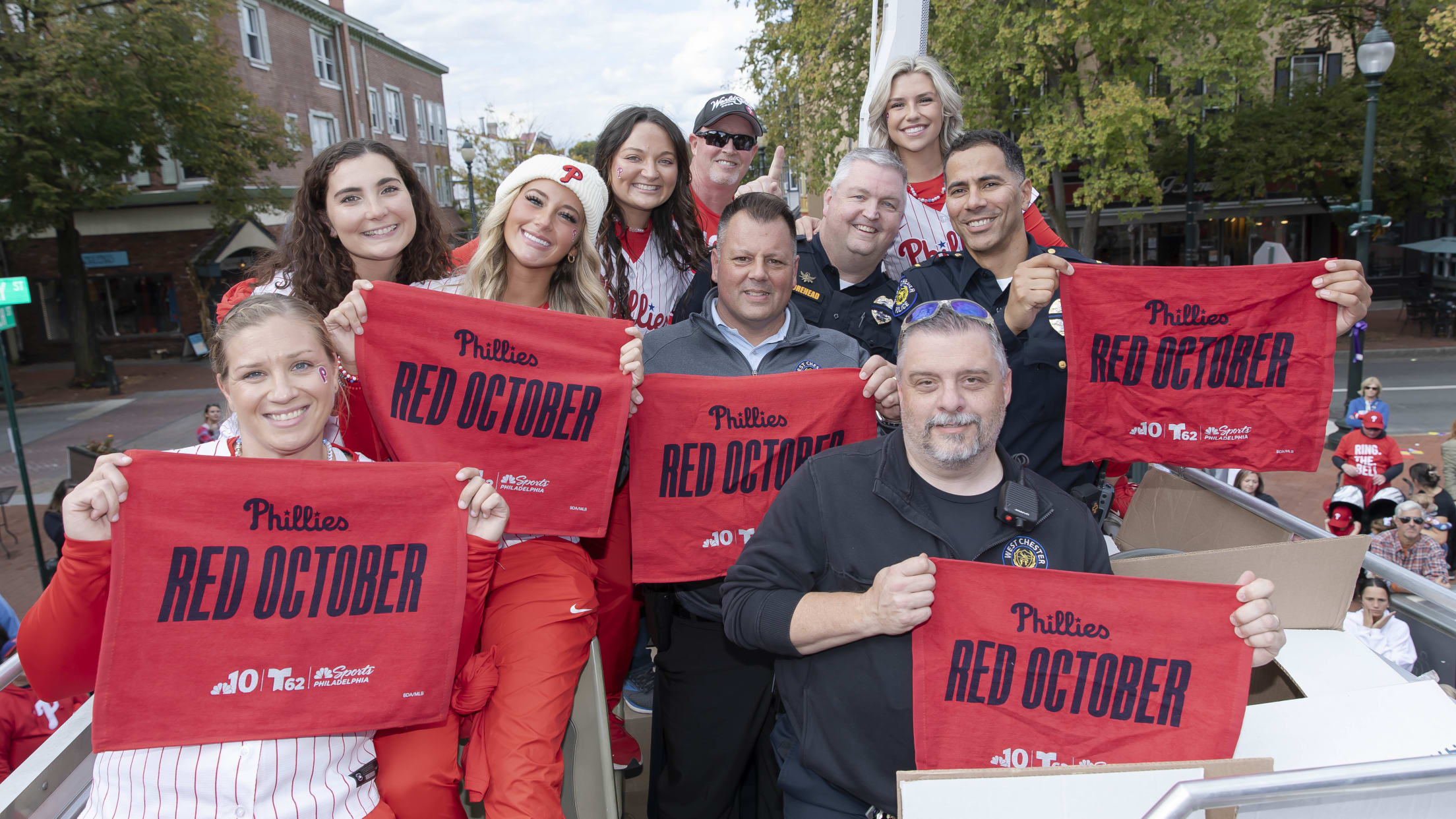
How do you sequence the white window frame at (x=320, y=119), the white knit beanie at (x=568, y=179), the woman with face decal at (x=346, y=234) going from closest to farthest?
the woman with face decal at (x=346, y=234), the white knit beanie at (x=568, y=179), the white window frame at (x=320, y=119)

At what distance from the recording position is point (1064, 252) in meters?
4.18

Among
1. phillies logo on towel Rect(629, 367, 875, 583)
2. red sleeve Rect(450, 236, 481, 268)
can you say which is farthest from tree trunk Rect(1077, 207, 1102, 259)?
phillies logo on towel Rect(629, 367, 875, 583)

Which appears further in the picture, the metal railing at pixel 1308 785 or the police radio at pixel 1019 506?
the police radio at pixel 1019 506

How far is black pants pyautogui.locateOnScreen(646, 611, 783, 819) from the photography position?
358 centimetres

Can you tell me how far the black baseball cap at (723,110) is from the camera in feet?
16.9

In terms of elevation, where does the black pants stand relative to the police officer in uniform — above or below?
below

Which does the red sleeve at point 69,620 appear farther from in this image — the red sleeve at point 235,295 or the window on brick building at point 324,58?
the window on brick building at point 324,58

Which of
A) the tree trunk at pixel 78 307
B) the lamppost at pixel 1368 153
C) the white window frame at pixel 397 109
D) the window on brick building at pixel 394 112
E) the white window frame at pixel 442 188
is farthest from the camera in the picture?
the white window frame at pixel 442 188

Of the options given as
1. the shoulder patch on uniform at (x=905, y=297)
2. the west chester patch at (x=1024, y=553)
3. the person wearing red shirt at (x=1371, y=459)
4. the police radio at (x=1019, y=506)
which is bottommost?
the person wearing red shirt at (x=1371, y=459)

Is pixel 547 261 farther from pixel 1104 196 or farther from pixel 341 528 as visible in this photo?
pixel 1104 196

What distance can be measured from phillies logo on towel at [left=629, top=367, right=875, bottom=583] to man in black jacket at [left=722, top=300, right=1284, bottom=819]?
0.65 meters

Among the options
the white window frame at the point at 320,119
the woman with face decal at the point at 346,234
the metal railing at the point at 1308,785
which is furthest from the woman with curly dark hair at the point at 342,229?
the white window frame at the point at 320,119

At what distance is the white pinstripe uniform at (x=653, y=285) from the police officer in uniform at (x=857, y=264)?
0.69ft

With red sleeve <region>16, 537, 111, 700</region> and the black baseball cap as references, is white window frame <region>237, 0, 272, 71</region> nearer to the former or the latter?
the black baseball cap
